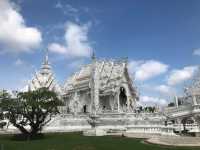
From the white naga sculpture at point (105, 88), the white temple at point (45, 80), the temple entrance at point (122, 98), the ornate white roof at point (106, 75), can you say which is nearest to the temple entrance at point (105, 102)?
the white naga sculpture at point (105, 88)

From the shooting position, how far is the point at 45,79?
63.9m

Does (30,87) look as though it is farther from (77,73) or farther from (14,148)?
(14,148)

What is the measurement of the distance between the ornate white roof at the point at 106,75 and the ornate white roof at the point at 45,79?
4.98 metres

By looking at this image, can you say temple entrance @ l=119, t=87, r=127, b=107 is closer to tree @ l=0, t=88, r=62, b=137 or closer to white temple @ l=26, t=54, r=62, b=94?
white temple @ l=26, t=54, r=62, b=94

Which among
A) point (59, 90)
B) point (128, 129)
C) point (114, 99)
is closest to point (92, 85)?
point (114, 99)

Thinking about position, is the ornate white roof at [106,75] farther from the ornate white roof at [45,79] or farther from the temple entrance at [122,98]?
the ornate white roof at [45,79]

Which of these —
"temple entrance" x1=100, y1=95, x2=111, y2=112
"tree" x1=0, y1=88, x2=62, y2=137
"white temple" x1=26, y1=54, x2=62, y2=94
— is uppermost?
"white temple" x1=26, y1=54, x2=62, y2=94

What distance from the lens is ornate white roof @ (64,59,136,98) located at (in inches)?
2426

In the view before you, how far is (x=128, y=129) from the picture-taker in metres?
39.4

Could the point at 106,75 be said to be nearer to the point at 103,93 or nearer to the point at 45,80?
the point at 103,93

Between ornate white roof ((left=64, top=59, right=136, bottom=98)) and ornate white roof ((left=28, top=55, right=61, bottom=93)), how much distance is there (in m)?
4.98

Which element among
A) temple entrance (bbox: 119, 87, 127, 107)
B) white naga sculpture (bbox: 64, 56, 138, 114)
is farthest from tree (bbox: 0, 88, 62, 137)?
temple entrance (bbox: 119, 87, 127, 107)

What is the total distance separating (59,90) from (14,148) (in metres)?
41.0

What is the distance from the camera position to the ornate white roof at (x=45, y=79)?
205 feet
